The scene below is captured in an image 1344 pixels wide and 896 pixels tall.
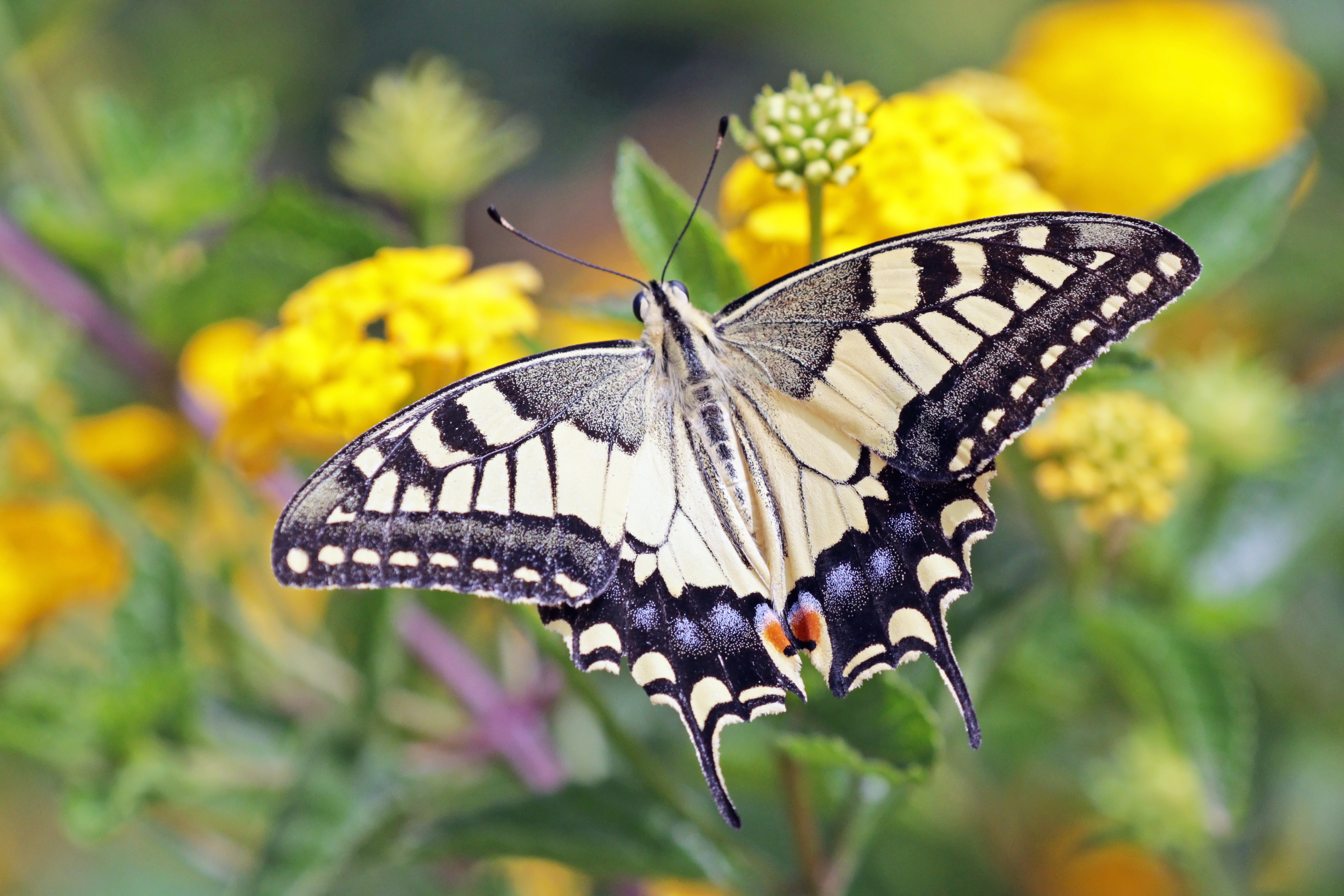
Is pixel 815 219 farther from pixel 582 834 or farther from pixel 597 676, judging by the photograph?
pixel 597 676

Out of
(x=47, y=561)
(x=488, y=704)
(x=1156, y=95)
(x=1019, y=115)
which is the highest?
(x=1156, y=95)

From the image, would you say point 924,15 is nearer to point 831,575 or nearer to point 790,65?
point 790,65

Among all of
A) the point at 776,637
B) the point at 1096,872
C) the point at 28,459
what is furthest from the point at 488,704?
the point at 1096,872

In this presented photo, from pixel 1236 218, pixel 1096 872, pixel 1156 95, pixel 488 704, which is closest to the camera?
pixel 1236 218

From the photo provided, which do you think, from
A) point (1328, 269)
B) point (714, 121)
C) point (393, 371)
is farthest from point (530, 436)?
point (714, 121)

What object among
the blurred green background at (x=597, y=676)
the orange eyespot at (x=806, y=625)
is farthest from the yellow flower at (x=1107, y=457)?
the orange eyespot at (x=806, y=625)

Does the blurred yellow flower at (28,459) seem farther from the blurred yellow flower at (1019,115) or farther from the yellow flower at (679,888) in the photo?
the blurred yellow flower at (1019,115)

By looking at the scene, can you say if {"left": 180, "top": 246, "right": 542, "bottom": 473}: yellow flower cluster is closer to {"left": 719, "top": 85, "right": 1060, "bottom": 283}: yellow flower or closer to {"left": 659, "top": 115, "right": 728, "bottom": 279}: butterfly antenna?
{"left": 659, "top": 115, "right": 728, "bottom": 279}: butterfly antenna
